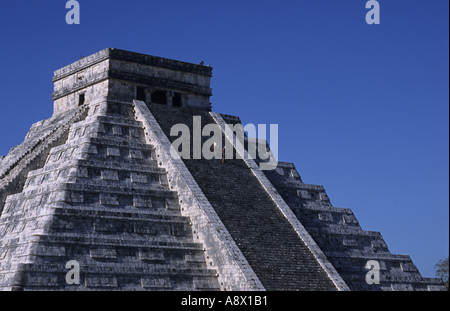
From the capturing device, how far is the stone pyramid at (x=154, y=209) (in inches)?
869

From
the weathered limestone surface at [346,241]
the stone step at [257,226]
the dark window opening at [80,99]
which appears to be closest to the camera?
the stone step at [257,226]

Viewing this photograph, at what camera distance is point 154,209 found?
80.1ft

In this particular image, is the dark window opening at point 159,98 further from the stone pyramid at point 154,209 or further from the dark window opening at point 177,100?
the dark window opening at point 177,100

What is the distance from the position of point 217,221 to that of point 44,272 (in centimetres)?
566

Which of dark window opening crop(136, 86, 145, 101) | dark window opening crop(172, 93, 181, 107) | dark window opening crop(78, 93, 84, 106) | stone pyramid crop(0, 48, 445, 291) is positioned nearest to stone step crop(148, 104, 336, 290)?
stone pyramid crop(0, 48, 445, 291)

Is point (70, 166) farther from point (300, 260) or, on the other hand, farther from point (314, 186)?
point (314, 186)

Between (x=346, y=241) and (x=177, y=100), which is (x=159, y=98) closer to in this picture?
(x=177, y=100)

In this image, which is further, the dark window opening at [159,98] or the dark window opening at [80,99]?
the dark window opening at [159,98]

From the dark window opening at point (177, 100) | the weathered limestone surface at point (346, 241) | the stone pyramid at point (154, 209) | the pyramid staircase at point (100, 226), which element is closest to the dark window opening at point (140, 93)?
the stone pyramid at point (154, 209)

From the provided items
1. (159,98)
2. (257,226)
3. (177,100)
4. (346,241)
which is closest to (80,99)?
(159,98)

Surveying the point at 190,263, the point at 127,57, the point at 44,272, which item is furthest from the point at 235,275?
the point at 127,57

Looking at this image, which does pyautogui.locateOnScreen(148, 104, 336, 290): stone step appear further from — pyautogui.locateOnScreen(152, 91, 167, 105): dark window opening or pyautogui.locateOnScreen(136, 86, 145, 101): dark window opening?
pyautogui.locateOnScreen(152, 91, 167, 105): dark window opening

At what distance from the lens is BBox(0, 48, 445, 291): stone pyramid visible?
22062 millimetres

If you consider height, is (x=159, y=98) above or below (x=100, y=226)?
above
